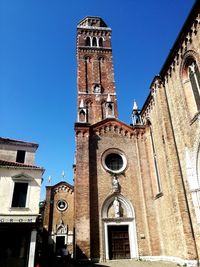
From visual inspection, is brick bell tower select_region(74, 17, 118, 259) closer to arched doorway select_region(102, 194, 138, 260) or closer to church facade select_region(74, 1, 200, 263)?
church facade select_region(74, 1, 200, 263)

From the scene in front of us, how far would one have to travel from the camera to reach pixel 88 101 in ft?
82.9

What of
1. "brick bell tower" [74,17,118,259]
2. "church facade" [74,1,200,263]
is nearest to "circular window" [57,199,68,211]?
"brick bell tower" [74,17,118,259]

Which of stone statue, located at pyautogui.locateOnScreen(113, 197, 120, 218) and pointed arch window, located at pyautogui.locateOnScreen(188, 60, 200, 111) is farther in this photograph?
stone statue, located at pyautogui.locateOnScreen(113, 197, 120, 218)

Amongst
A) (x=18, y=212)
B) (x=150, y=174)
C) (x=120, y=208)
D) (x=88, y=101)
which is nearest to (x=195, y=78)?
(x=150, y=174)

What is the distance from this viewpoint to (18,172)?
16.5 metres

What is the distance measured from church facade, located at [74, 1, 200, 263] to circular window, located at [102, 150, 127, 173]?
3.2 inches

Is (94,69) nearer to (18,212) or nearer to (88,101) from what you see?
(88,101)

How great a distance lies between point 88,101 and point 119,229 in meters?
14.3

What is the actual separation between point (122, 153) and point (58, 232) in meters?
16.0

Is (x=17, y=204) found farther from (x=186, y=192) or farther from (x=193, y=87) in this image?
(x=193, y=87)

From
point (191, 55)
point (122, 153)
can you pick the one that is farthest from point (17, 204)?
point (191, 55)

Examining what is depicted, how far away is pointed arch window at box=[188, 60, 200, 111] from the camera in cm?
1205

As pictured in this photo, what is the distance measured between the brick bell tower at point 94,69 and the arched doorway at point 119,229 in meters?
10.2

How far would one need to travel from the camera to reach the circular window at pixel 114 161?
1772 cm
